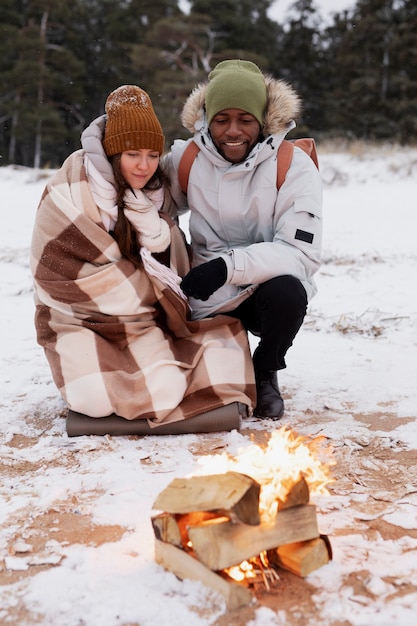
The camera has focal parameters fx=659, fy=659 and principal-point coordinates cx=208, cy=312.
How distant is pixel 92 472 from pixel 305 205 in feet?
4.82

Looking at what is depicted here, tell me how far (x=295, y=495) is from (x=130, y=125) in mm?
1801

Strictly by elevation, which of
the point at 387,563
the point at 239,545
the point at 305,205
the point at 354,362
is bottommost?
the point at 354,362

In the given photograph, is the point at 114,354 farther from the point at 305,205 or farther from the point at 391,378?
the point at 391,378

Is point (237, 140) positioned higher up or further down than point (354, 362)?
higher up

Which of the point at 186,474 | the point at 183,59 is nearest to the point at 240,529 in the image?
the point at 186,474

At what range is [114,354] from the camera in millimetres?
2910

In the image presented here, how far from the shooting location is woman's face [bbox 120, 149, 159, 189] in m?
2.90

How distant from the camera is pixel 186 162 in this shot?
10.4 ft

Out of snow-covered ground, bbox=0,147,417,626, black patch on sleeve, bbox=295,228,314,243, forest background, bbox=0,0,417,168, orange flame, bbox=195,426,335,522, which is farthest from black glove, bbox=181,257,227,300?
forest background, bbox=0,0,417,168

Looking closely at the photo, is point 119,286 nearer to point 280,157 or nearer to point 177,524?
point 280,157

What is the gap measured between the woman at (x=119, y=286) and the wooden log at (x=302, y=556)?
1.12 m

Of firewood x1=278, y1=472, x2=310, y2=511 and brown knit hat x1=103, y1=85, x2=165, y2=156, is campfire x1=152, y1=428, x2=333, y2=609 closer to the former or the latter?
firewood x1=278, y1=472, x2=310, y2=511

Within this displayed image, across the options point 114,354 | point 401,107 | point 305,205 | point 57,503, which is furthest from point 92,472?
point 401,107

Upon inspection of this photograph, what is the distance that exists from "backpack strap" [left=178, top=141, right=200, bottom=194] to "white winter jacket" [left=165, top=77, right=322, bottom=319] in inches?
0.9
